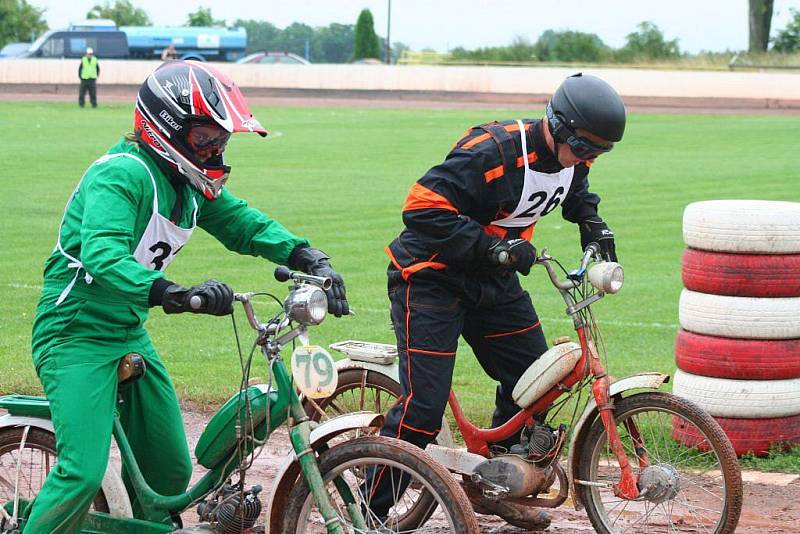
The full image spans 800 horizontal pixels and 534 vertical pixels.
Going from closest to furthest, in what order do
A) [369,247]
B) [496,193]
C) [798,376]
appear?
[496,193] < [798,376] < [369,247]

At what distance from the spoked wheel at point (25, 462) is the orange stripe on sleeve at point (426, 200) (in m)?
1.60

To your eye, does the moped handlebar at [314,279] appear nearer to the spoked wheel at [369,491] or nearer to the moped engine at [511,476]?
the spoked wheel at [369,491]

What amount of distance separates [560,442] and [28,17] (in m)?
96.3

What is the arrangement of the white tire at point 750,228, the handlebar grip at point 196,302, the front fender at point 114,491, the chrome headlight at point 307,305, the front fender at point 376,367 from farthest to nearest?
the white tire at point 750,228
the front fender at point 376,367
the front fender at point 114,491
the chrome headlight at point 307,305
the handlebar grip at point 196,302

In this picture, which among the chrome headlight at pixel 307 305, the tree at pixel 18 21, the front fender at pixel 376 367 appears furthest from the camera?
the tree at pixel 18 21

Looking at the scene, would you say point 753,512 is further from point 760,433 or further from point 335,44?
point 335,44

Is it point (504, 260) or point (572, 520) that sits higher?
point (504, 260)

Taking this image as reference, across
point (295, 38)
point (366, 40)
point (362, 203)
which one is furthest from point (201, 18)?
point (362, 203)

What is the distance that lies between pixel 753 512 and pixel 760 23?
69.0m

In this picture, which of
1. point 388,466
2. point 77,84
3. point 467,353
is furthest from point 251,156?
point 77,84

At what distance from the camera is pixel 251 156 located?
26.5m

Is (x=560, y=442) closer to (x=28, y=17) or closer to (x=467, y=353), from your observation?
(x=467, y=353)

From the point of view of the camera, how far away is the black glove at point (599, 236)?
18.7ft

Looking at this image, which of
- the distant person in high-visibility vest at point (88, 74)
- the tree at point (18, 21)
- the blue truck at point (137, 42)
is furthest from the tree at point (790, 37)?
the tree at point (18, 21)
